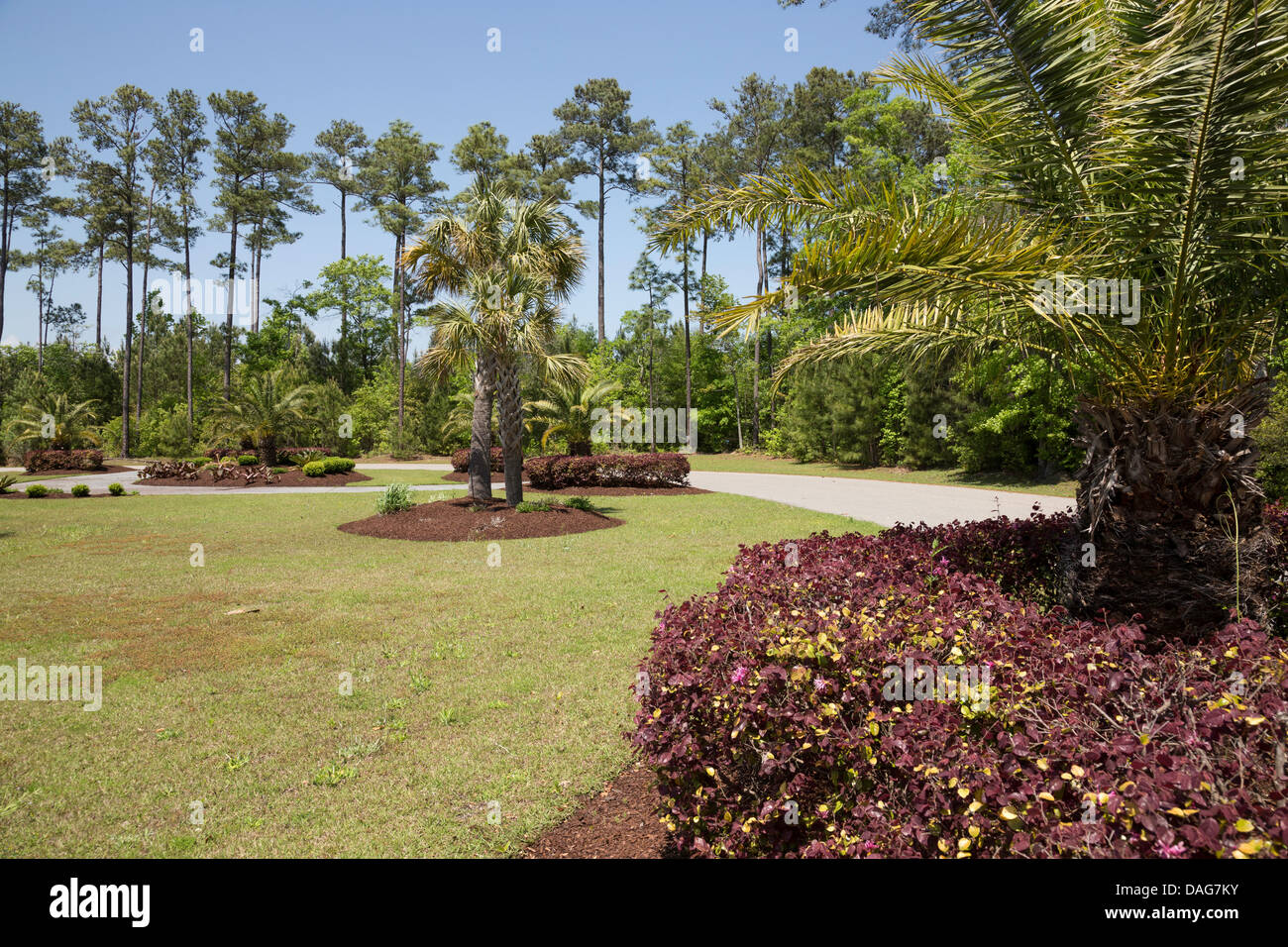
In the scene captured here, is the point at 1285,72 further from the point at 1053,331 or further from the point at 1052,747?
the point at 1052,747

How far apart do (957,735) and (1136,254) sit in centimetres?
323

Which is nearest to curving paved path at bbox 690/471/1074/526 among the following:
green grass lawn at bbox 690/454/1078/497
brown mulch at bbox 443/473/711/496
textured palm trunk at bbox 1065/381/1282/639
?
green grass lawn at bbox 690/454/1078/497

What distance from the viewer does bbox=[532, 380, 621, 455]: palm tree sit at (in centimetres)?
2130

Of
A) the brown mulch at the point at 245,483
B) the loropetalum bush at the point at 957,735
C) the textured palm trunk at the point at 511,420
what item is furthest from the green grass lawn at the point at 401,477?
the loropetalum bush at the point at 957,735

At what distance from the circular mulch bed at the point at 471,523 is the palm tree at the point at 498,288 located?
2.95 ft

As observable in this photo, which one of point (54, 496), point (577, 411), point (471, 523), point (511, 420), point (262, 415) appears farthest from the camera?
point (262, 415)

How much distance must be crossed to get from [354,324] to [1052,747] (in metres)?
51.5

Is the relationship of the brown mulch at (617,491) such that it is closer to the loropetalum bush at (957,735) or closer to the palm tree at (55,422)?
the loropetalum bush at (957,735)

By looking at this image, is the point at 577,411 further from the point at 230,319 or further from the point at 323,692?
the point at 230,319

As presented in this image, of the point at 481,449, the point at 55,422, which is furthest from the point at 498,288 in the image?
the point at 55,422

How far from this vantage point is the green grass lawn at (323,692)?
3.41m

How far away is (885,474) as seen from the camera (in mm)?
25812

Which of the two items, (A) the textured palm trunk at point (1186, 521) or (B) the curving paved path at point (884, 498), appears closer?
(A) the textured palm trunk at point (1186, 521)
